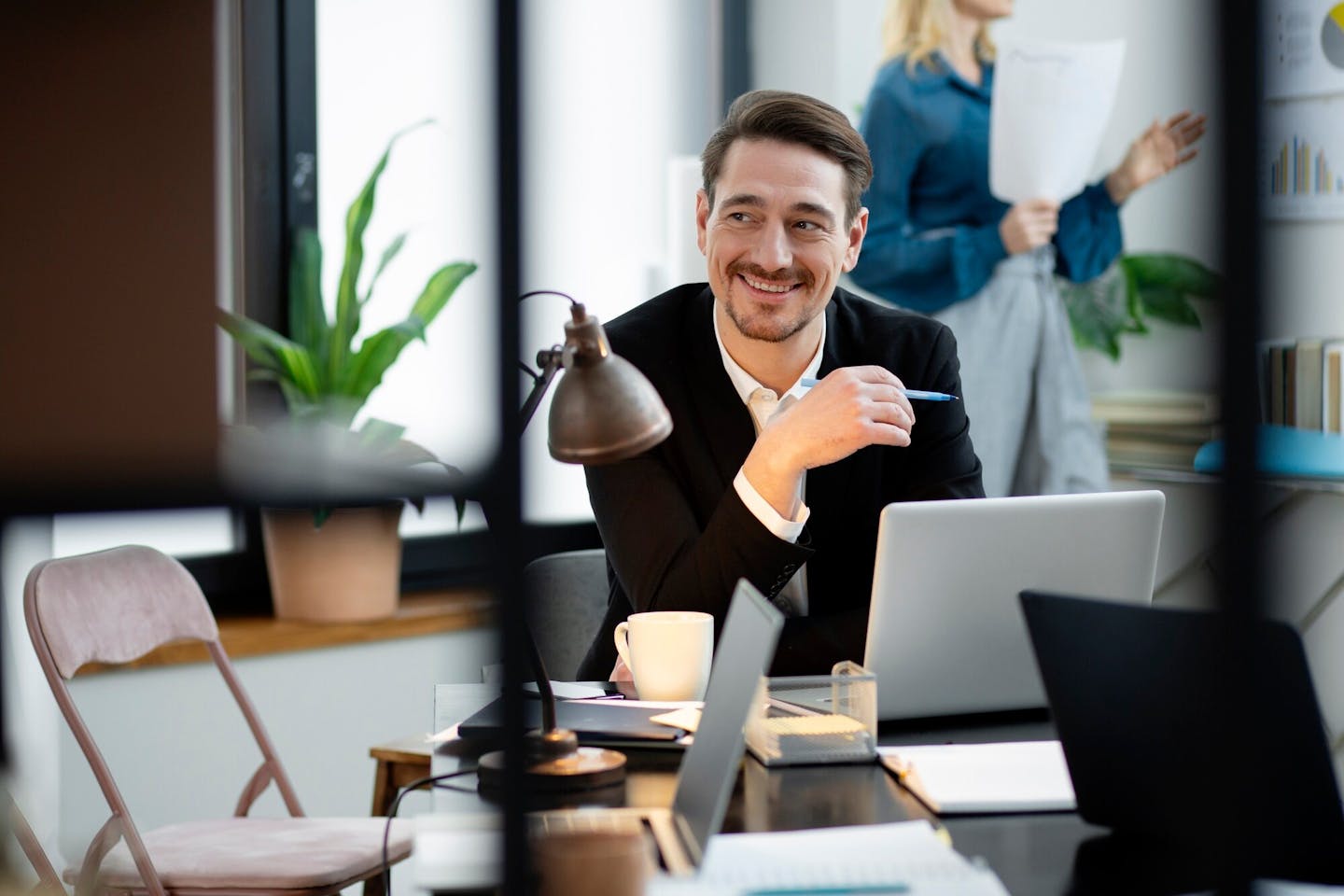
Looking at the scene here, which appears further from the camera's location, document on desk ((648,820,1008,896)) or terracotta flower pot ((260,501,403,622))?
terracotta flower pot ((260,501,403,622))

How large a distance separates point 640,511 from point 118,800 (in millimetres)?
714

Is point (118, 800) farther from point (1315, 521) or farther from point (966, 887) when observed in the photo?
point (1315, 521)

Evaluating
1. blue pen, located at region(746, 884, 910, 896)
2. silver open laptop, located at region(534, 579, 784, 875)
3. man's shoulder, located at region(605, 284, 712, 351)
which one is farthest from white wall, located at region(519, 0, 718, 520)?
blue pen, located at region(746, 884, 910, 896)

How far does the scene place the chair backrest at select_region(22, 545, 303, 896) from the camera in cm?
176

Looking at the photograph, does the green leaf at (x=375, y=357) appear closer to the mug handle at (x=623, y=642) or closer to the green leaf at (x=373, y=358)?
the green leaf at (x=373, y=358)

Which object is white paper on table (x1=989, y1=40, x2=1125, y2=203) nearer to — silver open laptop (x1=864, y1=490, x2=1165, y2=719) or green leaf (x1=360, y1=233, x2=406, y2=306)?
green leaf (x1=360, y1=233, x2=406, y2=306)

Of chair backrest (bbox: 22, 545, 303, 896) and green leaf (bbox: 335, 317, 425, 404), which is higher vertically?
green leaf (bbox: 335, 317, 425, 404)

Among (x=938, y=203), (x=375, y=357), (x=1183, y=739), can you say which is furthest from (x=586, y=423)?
(x=938, y=203)

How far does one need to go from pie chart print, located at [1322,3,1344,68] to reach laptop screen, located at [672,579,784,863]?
2612mm

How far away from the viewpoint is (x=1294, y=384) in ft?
9.53

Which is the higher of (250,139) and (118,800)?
(250,139)

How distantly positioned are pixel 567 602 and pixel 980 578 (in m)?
0.85

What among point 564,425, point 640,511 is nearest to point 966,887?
point 564,425

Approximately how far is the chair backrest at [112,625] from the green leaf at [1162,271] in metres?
2.21
